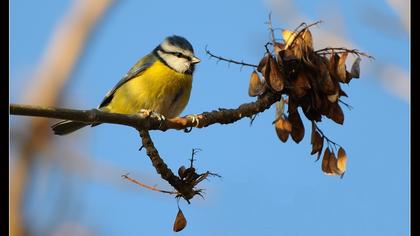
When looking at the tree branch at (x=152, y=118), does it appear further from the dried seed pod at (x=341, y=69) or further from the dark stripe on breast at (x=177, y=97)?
the dark stripe on breast at (x=177, y=97)

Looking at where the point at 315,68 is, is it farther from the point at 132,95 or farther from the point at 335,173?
the point at 132,95

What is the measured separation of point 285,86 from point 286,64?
8cm

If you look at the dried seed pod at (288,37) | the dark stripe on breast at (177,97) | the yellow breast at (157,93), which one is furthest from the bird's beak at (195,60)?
the dried seed pod at (288,37)

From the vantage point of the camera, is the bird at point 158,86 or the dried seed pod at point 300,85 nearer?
the dried seed pod at point 300,85

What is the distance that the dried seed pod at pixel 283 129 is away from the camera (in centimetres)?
226

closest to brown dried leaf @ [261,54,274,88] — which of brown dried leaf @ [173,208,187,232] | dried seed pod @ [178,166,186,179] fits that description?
dried seed pod @ [178,166,186,179]

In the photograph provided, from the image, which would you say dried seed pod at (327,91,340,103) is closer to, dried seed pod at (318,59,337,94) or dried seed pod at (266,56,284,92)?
dried seed pod at (318,59,337,94)

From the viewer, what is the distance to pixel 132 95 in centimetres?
394

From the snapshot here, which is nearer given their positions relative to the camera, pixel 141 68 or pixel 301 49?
pixel 301 49

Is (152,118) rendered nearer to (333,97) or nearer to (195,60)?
(333,97)

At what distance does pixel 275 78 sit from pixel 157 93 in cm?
173

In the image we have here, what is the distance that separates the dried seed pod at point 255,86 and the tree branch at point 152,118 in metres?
0.02
